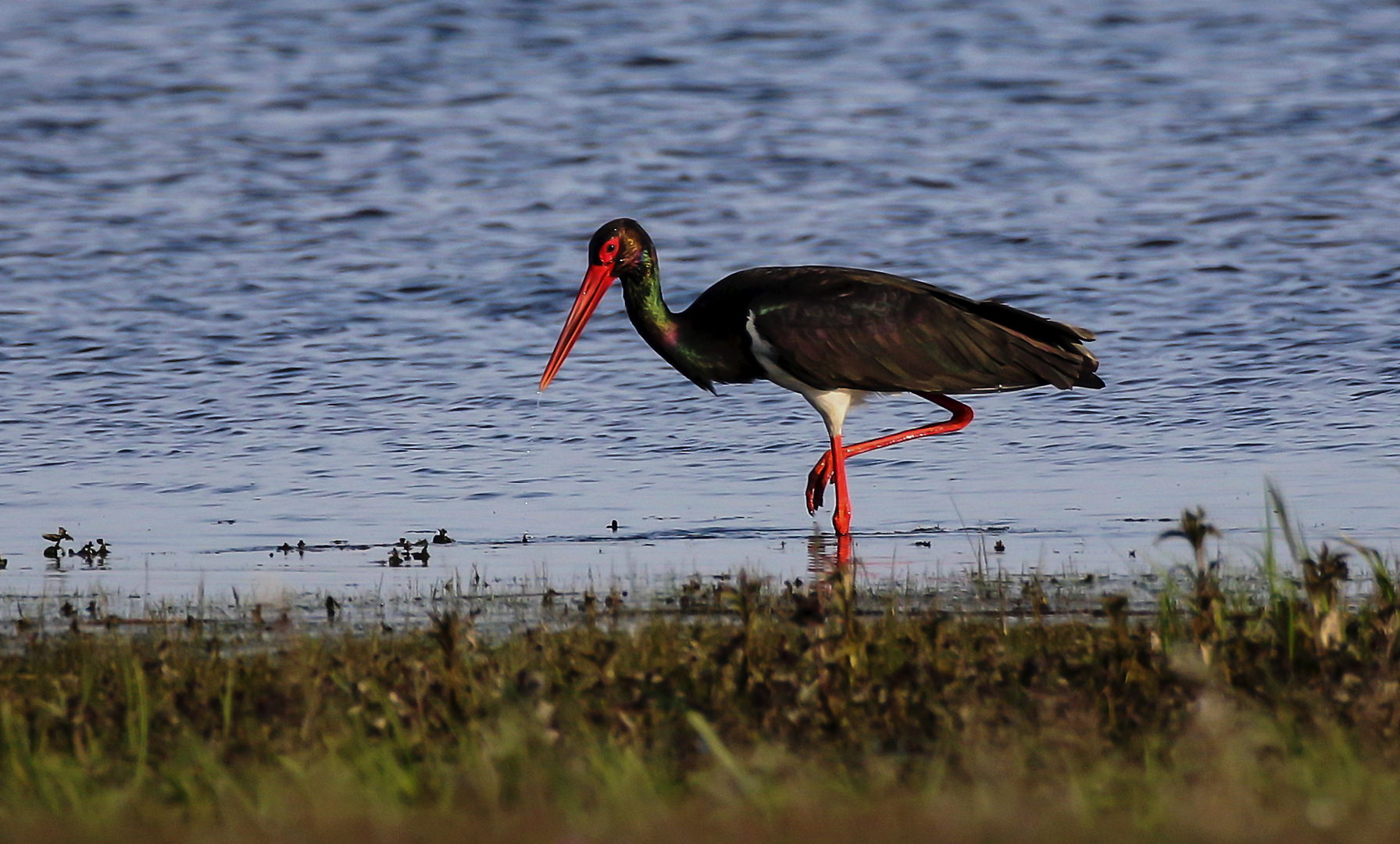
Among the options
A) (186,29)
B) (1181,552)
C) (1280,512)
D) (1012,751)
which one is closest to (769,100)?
(186,29)

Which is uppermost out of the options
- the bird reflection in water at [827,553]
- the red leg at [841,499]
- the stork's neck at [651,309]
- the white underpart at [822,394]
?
the stork's neck at [651,309]

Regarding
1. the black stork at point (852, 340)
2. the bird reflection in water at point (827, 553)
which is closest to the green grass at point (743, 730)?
the bird reflection in water at point (827, 553)

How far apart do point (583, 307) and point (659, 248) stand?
6400mm

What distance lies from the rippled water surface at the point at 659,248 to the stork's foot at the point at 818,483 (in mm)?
168

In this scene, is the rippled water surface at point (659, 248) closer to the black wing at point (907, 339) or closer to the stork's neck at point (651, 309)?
the black wing at point (907, 339)

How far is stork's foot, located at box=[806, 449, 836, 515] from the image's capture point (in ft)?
30.1

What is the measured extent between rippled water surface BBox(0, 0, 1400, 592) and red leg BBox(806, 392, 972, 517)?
0.20 m

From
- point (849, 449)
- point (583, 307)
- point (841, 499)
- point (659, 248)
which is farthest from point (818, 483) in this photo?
point (659, 248)

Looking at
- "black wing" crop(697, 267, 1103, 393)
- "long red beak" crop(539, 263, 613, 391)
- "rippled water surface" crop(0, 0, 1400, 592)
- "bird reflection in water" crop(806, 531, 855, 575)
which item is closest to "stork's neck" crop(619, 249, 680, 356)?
"long red beak" crop(539, 263, 613, 391)

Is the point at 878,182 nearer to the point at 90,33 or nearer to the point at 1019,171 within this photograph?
the point at 1019,171

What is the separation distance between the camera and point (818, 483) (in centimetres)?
922

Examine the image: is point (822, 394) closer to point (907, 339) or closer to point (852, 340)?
point (852, 340)

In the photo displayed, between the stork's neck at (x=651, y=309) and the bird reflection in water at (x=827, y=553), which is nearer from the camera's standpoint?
the bird reflection in water at (x=827, y=553)

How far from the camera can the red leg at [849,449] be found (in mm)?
9211
